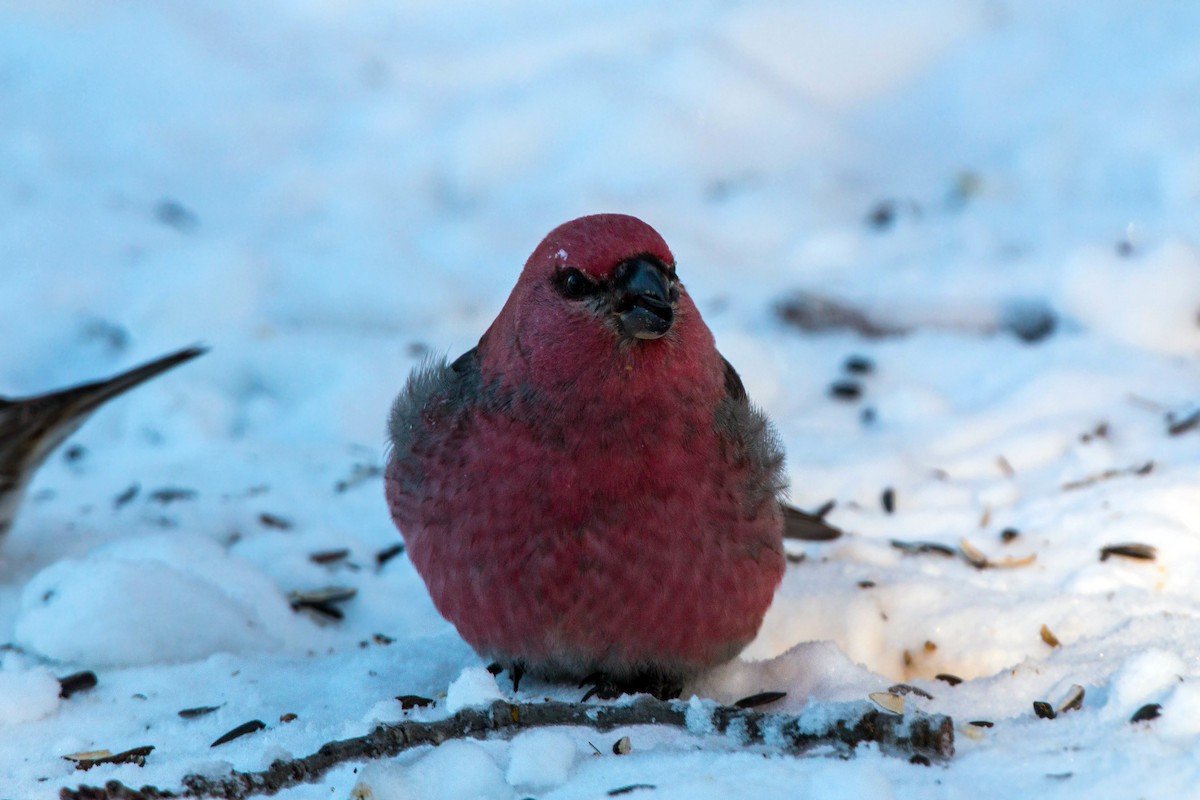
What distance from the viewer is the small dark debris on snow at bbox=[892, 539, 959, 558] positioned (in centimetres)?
366

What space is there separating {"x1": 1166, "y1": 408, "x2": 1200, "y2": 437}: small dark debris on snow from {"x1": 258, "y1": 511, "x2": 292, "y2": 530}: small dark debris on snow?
112 inches

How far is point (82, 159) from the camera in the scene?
631 centimetres

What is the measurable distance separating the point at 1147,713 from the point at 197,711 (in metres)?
1.94

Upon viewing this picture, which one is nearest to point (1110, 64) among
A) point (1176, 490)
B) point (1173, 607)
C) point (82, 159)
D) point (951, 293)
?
point (951, 293)

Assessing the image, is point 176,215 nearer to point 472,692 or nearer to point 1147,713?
point 472,692

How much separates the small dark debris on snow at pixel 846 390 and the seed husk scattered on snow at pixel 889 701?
240 cm

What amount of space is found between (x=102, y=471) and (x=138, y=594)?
5.13 ft

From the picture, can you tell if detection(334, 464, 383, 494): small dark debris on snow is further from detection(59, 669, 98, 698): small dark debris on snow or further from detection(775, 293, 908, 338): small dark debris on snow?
detection(775, 293, 908, 338): small dark debris on snow

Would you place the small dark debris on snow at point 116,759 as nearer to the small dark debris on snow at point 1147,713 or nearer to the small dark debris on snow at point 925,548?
the small dark debris on snow at point 1147,713

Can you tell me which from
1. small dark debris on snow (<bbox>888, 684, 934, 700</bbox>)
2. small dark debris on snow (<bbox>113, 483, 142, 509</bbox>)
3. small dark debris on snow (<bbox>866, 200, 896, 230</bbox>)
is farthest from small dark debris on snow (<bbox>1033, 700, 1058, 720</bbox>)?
small dark debris on snow (<bbox>866, 200, 896, 230</bbox>)

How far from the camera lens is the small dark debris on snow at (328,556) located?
382cm

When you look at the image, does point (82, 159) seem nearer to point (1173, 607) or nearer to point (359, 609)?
point (359, 609)

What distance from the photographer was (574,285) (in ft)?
8.55

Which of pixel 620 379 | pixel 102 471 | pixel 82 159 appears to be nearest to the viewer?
pixel 620 379
